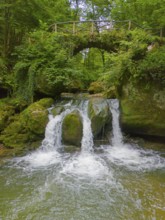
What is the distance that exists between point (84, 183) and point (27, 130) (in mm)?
3721

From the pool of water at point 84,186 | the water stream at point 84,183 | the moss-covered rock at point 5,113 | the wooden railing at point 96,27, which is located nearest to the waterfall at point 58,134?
the water stream at point 84,183

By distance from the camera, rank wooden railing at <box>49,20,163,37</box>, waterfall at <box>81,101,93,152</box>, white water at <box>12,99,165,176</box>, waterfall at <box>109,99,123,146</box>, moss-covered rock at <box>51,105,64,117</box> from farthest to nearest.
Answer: wooden railing at <box>49,20,163,37</box> → moss-covered rock at <box>51,105,64,117</box> → waterfall at <box>109,99,123,146</box> → waterfall at <box>81,101,93,152</box> → white water at <box>12,99,165,176</box>

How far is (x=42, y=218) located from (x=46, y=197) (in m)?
0.63

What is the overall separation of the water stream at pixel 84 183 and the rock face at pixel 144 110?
838mm

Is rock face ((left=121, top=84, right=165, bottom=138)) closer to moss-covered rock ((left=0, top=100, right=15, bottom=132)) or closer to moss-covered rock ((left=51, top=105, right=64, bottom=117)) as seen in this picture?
moss-covered rock ((left=51, top=105, right=64, bottom=117))

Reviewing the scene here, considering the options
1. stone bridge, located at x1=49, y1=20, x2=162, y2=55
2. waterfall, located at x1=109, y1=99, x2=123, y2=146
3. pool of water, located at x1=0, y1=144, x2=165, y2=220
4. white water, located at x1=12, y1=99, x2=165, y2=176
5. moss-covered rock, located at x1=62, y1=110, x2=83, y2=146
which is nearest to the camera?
pool of water, located at x1=0, y1=144, x2=165, y2=220

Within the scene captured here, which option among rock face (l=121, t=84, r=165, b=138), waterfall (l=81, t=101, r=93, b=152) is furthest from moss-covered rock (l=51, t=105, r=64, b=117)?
rock face (l=121, t=84, r=165, b=138)

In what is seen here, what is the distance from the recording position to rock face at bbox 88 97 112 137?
7305 millimetres

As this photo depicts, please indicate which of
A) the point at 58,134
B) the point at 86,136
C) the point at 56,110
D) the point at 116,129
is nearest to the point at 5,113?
the point at 56,110

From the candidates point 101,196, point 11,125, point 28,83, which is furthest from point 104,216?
point 28,83

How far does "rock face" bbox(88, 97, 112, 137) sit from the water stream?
0.87 ft

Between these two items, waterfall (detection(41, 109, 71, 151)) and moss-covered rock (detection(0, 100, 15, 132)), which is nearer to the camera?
waterfall (detection(41, 109, 71, 151))

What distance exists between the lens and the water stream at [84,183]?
3709 millimetres

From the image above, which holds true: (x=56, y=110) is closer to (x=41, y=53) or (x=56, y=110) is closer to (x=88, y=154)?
(x=88, y=154)
